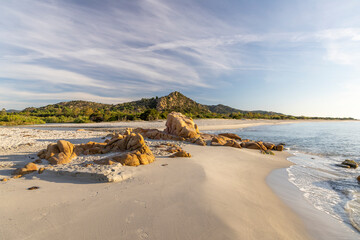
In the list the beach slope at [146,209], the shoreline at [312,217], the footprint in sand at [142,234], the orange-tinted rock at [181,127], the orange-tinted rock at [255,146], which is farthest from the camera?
the orange-tinted rock at [181,127]

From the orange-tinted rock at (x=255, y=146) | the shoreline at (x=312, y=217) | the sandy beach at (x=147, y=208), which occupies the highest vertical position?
the sandy beach at (x=147, y=208)

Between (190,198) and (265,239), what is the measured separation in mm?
1930

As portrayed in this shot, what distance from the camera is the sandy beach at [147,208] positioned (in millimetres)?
3275

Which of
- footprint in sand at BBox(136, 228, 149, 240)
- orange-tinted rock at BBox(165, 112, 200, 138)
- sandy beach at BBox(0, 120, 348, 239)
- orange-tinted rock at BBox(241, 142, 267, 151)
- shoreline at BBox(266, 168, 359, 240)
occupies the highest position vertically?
orange-tinted rock at BBox(165, 112, 200, 138)

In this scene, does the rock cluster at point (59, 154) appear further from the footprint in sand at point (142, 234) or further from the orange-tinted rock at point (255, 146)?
the orange-tinted rock at point (255, 146)

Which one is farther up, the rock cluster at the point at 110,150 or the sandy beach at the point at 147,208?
the rock cluster at the point at 110,150

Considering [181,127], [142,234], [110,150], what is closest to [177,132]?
[181,127]

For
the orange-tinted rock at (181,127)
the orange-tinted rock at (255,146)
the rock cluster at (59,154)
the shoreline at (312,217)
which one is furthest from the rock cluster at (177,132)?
the shoreline at (312,217)

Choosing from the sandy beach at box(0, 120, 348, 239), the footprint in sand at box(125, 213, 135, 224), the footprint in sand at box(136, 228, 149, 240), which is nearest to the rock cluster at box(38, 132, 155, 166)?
the sandy beach at box(0, 120, 348, 239)

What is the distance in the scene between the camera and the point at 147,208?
4.07 meters

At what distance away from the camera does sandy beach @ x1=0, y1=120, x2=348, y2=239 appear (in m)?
3.28

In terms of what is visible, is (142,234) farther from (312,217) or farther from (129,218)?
(312,217)

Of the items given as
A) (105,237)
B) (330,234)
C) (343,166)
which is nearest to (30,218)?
(105,237)

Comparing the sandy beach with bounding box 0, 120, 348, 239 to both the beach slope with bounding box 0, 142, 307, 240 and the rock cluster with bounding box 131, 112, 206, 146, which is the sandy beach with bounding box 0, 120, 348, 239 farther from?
the rock cluster with bounding box 131, 112, 206, 146
